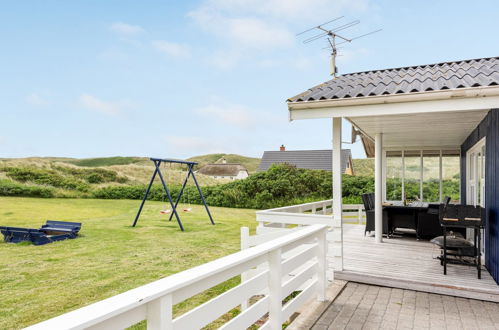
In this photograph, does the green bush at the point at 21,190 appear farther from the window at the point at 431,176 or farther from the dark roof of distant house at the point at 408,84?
the dark roof of distant house at the point at 408,84

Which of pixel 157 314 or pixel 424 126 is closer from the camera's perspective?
pixel 157 314

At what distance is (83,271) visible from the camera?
7.62 metres

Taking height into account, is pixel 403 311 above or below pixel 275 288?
below

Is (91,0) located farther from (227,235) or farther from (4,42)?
(227,235)

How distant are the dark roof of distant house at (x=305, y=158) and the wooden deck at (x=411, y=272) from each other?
25.4m

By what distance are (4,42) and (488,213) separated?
27817mm

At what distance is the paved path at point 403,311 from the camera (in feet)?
12.0

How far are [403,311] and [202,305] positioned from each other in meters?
2.85

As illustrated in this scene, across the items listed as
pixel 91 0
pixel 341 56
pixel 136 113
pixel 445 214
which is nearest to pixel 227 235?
pixel 341 56

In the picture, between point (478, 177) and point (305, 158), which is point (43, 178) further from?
point (478, 177)

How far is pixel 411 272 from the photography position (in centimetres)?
536

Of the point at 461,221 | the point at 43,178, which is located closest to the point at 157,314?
the point at 461,221

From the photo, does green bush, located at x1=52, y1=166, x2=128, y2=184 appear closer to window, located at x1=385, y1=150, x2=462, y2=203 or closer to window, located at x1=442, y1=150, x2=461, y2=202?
window, located at x1=385, y1=150, x2=462, y2=203

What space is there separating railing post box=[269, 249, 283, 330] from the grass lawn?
9.20ft
